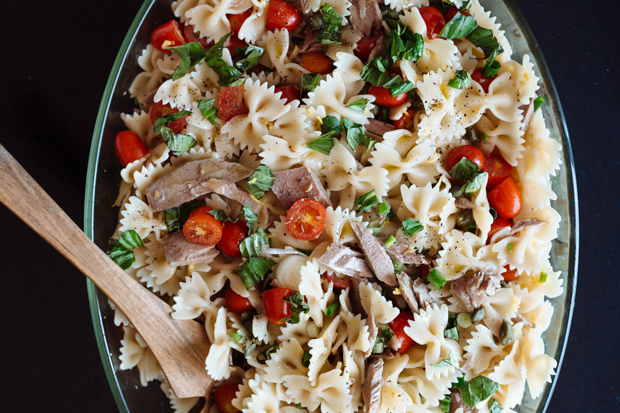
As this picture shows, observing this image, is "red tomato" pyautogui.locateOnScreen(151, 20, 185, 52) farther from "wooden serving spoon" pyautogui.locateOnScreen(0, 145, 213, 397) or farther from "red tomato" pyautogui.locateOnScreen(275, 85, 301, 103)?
"wooden serving spoon" pyautogui.locateOnScreen(0, 145, 213, 397)

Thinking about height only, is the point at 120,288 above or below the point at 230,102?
below

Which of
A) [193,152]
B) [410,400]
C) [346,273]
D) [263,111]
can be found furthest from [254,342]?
[263,111]

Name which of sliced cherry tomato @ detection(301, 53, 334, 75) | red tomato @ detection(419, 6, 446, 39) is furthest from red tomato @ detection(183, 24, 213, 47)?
red tomato @ detection(419, 6, 446, 39)

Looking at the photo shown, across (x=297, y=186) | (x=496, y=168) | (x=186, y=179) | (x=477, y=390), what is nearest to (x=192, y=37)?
(x=186, y=179)

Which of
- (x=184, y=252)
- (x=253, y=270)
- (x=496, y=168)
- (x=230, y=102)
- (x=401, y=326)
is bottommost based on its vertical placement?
(x=401, y=326)

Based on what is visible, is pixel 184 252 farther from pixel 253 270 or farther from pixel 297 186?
pixel 297 186

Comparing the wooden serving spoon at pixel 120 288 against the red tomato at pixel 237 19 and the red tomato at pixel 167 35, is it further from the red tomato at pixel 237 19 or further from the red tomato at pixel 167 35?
the red tomato at pixel 237 19

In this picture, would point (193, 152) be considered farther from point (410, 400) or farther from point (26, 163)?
point (410, 400)
